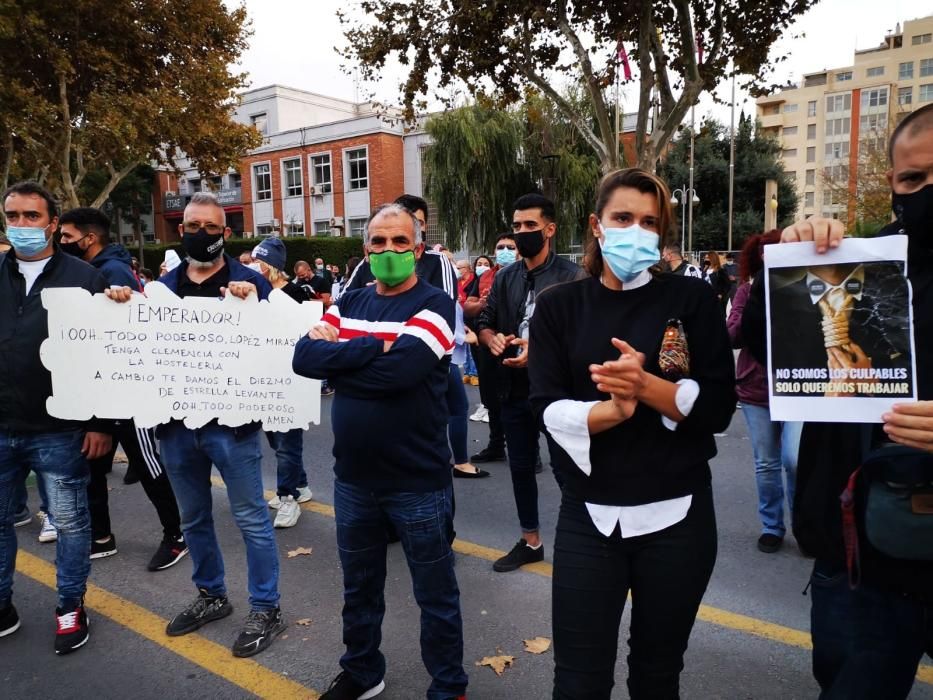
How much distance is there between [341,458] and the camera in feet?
8.64

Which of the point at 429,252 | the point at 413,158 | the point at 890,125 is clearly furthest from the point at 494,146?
the point at 429,252

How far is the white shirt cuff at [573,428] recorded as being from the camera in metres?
1.91

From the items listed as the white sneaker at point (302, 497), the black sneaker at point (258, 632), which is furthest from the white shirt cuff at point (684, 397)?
the white sneaker at point (302, 497)

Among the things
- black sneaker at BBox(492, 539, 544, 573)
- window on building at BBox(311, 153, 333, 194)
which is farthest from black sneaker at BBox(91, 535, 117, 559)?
window on building at BBox(311, 153, 333, 194)

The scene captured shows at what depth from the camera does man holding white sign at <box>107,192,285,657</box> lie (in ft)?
10.7

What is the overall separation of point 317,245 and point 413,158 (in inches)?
304

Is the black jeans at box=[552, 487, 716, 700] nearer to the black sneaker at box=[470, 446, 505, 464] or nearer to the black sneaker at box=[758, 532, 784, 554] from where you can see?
the black sneaker at box=[758, 532, 784, 554]

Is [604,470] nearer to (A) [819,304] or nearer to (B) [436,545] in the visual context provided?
(A) [819,304]

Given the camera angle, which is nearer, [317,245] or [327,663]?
[327,663]

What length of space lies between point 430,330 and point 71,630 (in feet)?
8.01

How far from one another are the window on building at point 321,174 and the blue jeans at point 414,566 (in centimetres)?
3779

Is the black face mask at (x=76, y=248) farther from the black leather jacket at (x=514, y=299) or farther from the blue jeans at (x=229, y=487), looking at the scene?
the black leather jacket at (x=514, y=299)

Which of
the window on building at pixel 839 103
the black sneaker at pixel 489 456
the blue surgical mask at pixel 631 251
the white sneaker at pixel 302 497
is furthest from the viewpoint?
the window on building at pixel 839 103

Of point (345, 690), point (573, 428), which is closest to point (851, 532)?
point (573, 428)
